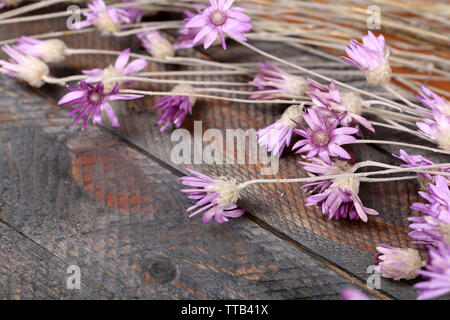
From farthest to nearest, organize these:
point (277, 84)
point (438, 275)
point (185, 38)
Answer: point (185, 38)
point (277, 84)
point (438, 275)


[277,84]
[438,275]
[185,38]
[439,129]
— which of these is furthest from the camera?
[185,38]

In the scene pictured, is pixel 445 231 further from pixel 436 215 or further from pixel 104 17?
pixel 104 17

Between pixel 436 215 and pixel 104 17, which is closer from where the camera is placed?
pixel 436 215

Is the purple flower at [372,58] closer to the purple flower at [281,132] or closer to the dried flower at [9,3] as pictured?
the purple flower at [281,132]

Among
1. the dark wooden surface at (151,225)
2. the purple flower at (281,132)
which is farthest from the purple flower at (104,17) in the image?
the purple flower at (281,132)

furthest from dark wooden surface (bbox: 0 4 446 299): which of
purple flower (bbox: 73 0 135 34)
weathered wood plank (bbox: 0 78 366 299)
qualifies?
purple flower (bbox: 73 0 135 34)

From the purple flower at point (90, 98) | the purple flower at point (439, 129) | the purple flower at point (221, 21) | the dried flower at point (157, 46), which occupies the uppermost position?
the dried flower at point (157, 46)

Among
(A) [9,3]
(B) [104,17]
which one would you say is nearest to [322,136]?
(B) [104,17]
